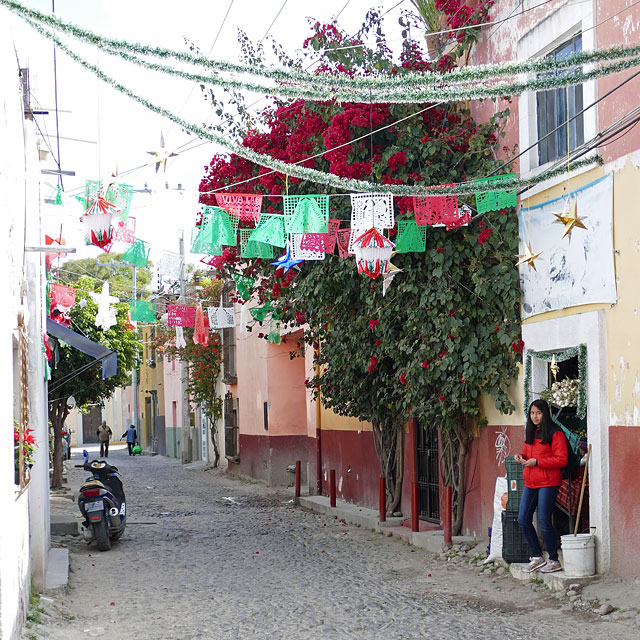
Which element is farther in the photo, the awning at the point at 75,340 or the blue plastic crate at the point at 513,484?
the awning at the point at 75,340

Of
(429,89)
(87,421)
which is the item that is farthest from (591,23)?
(87,421)

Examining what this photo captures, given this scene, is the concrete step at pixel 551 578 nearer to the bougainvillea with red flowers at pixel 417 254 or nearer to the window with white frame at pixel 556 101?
the bougainvillea with red flowers at pixel 417 254

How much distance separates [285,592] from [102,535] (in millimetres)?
3924

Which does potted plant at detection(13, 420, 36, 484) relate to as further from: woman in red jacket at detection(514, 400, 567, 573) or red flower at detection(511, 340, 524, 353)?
red flower at detection(511, 340, 524, 353)

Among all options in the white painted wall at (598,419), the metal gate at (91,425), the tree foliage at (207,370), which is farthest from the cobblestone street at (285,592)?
the metal gate at (91,425)

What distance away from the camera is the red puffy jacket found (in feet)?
30.9

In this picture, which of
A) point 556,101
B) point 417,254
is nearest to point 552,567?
point 417,254

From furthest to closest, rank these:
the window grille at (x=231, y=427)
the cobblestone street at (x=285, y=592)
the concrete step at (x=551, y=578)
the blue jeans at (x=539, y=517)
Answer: the window grille at (x=231, y=427)
the blue jeans at (x=539, y=517)
the concrete step at (x=551, y=578)
the cobblestone street at (x=285, y=592)

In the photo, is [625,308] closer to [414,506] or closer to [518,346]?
[518,346]

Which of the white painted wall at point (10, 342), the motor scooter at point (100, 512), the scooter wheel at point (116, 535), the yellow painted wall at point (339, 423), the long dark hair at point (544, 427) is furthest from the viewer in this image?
the yellow painted wall at point (339, 423)

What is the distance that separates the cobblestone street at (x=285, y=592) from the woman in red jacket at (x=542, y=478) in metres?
0.47

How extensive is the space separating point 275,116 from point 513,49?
350 centimetres

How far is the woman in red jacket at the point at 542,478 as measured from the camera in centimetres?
939

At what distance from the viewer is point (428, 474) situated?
14062 mm
